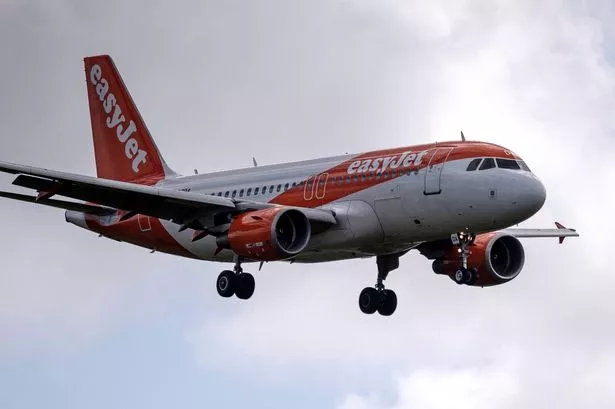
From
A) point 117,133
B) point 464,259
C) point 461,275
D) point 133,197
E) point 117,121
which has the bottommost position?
point 461,275

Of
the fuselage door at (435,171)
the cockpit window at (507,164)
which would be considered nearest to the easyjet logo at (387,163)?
the fuselage door at (435,171)

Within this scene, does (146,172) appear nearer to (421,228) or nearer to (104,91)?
(104,91)

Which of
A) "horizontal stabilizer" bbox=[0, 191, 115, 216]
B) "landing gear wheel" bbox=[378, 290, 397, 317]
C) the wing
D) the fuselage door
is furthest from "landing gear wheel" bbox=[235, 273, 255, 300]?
the fuselage door

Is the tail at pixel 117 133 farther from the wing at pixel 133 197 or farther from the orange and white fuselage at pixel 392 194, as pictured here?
the wing at pixel 133 197

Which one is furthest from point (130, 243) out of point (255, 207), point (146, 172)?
point (255, 207)

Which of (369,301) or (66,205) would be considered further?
(369,301)

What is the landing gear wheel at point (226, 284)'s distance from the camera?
7331cm

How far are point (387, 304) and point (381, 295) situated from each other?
0.46 metres

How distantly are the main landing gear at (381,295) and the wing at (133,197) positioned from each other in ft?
21.5

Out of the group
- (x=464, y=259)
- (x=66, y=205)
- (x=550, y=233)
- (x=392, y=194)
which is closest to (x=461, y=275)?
(x=464, y=259)

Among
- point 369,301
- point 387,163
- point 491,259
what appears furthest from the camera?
point 369,301

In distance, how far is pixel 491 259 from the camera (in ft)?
250

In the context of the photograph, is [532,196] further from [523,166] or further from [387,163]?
[387,163]

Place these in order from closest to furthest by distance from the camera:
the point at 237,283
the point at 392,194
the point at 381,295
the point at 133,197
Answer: the point at 392,194 < the point at 133,197 < the point at 237,283 < the point at 381,295
